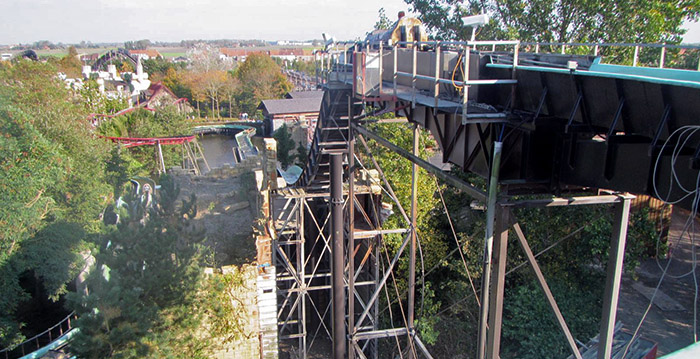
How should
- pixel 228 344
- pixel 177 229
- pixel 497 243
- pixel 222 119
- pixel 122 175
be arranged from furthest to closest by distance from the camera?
pixel 222 119 → pixel 122 175 → pixel 228 344 → pixel 177 229 → pixel 497 243

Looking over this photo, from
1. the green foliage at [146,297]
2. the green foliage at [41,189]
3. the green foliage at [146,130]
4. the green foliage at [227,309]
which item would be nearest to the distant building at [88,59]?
the green foliage at [146,130]

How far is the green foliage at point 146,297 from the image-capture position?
8.73 meters

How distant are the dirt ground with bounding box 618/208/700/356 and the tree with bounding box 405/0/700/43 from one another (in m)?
7.27

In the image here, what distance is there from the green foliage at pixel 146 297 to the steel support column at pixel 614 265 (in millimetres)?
7652

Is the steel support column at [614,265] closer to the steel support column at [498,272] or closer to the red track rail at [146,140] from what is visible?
the steel support column at [498,272]

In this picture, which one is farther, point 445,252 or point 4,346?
point 445,252

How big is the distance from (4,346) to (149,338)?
809cm

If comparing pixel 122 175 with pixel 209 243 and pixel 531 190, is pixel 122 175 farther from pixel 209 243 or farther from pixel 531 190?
pixel 531 190

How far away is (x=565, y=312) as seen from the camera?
12.2 meters

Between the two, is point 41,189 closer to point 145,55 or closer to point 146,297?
point 146,297

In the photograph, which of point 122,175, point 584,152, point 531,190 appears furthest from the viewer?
point 122,175

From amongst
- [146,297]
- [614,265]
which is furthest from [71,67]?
[614,265]

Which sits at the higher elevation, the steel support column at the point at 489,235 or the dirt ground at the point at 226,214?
the steel support column at the point at 489,235

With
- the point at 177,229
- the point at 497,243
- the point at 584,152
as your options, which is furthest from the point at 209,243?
the point at 584,152
